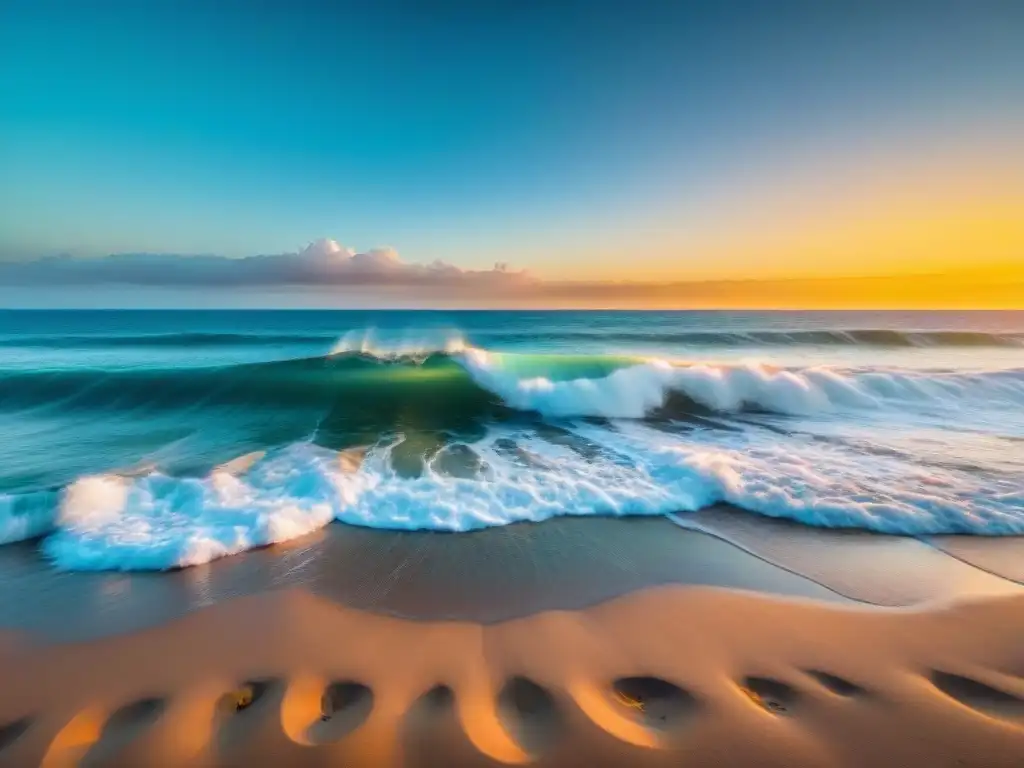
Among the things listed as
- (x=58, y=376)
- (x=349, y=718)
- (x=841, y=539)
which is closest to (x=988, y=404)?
(x=841, y=539)

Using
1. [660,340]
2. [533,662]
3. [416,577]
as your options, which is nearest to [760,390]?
[416,577]

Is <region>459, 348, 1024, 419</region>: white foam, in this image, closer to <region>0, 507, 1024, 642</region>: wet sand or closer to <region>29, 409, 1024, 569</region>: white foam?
<region>29, 409, 1024, 569</region>: white foam

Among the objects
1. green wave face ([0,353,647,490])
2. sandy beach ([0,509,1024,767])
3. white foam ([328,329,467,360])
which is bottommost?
green wave face ([0,353,647,490])

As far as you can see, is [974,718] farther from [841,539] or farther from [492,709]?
[492,709]

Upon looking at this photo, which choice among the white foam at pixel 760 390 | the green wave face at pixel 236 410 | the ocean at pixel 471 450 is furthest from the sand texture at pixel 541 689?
the white foam at pixel 760 390

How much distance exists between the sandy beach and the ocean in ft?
2.29

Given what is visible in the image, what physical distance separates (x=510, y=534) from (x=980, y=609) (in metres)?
3.81

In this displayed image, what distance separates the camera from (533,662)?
9.12 ft

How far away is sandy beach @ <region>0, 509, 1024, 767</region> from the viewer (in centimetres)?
220

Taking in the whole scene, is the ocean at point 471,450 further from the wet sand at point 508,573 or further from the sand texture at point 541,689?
the sand texture at point 541,689

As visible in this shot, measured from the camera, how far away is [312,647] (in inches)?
115

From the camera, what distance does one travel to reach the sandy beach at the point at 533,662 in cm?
220

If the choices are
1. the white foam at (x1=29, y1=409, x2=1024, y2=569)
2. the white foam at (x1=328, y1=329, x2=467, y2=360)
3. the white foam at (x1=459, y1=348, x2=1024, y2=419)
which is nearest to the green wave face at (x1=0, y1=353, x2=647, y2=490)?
the white foam at (x1=29, y1=409, x2=1024, y2=569)

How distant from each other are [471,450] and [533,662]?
15.8 feet
